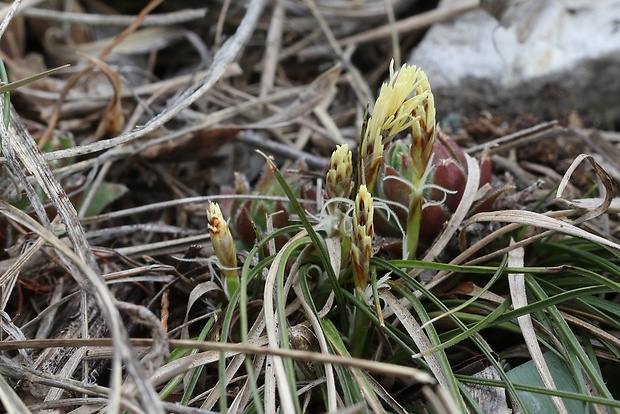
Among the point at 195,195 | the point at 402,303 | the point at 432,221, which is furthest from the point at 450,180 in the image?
the point at 195,195

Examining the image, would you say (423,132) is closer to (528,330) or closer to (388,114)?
(388,114)

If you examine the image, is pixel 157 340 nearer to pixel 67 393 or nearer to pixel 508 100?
pixel 67 393

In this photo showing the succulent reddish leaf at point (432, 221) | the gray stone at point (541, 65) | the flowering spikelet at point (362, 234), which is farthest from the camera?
the gray stone at point (541, 65)

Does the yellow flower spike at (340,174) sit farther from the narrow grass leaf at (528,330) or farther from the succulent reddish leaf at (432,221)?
the narrow grass leaf at (528,330)

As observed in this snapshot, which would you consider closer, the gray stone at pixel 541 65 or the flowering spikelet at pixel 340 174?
the flowering spikelet at pixel 340 174

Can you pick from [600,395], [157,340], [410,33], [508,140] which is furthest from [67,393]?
[410,33]

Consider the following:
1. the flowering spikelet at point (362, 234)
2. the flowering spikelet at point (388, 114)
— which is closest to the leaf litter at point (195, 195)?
the flowering spikelet at point (362, 234)

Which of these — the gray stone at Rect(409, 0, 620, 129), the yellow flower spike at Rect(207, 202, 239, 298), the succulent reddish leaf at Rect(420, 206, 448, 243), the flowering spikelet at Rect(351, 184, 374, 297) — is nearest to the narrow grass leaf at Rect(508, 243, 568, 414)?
the succulent reddish leaf at Rect(420, 206, 448, 243)
